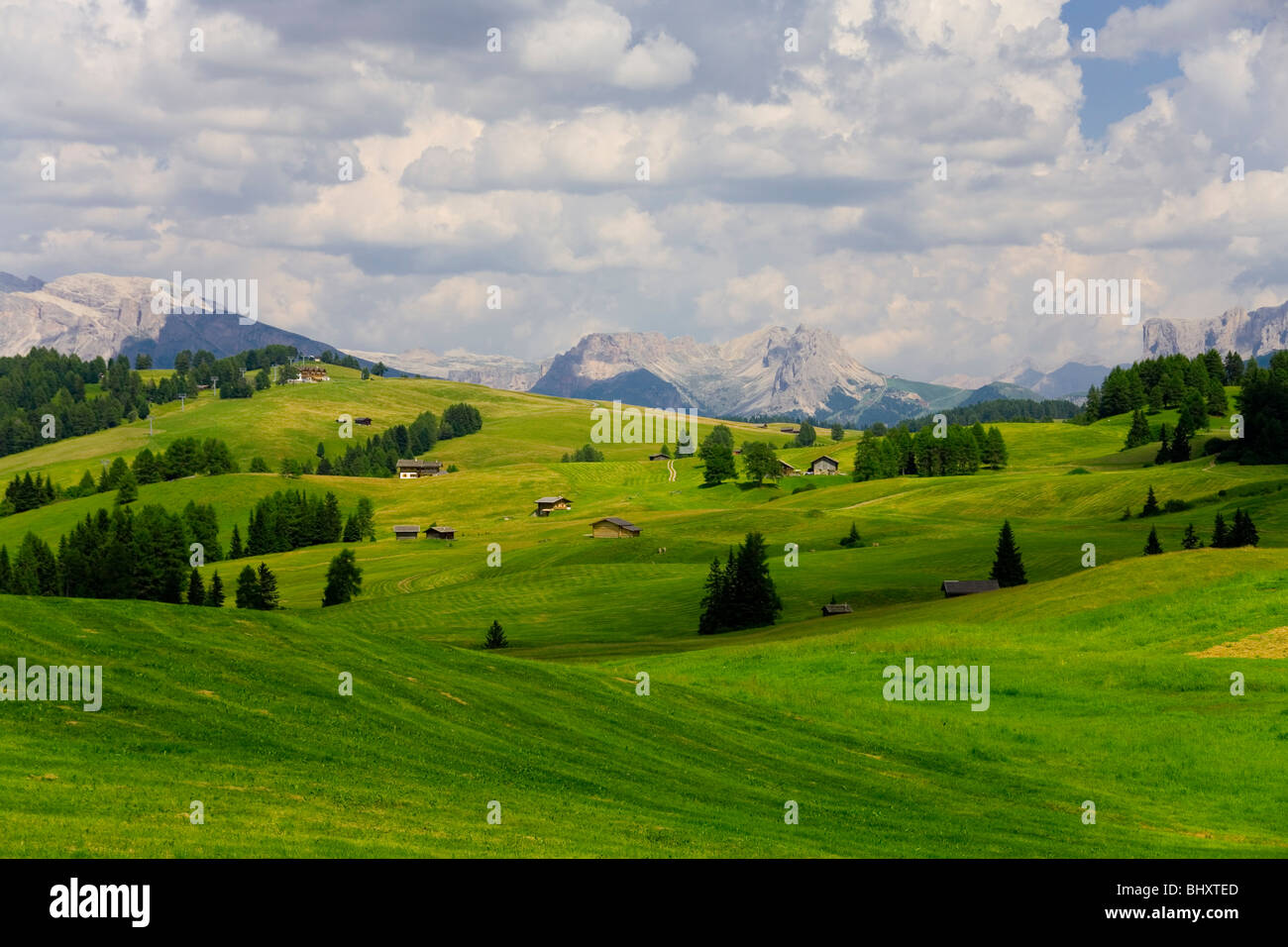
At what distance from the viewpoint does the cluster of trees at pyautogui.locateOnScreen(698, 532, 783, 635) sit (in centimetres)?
10831

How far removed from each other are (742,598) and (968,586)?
71.1 feet

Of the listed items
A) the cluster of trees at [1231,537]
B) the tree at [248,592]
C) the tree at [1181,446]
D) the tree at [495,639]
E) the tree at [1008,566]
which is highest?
the tree at [1181,446]

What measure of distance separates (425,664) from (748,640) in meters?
52.6

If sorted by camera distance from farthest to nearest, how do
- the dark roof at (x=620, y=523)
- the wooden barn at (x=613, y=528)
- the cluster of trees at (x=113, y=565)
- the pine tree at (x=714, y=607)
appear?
the dark roof at (x=620, y=523)
the wooden barn at (x=613, y=528)
the cluster of trees at (x=113, y=565)
the pine tree at (x=714, y=607)

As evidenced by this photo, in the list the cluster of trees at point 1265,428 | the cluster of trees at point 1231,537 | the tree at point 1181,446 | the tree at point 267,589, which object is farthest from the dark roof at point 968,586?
the tree at point 1181,446

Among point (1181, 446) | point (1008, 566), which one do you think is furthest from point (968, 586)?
point (1181, 446)

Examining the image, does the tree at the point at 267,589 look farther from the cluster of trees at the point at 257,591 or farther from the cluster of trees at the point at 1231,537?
the cluster of trees at the point at 1231,537

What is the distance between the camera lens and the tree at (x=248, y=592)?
131 metres

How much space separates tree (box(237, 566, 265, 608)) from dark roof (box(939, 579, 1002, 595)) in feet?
251

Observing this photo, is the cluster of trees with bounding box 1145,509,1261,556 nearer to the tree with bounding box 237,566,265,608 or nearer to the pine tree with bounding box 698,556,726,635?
the pine tree with bounding box 698,556,726,635

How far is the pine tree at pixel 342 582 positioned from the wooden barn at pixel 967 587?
7319 cm

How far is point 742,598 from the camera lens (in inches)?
4318

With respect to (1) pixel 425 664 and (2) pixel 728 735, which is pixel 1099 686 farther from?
(1) pixel 425 664

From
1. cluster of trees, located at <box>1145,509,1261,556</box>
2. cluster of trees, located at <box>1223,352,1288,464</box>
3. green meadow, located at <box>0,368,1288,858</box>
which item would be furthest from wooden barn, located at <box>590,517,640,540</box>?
green meadow, located at <box>0,368,1288,858</box>
